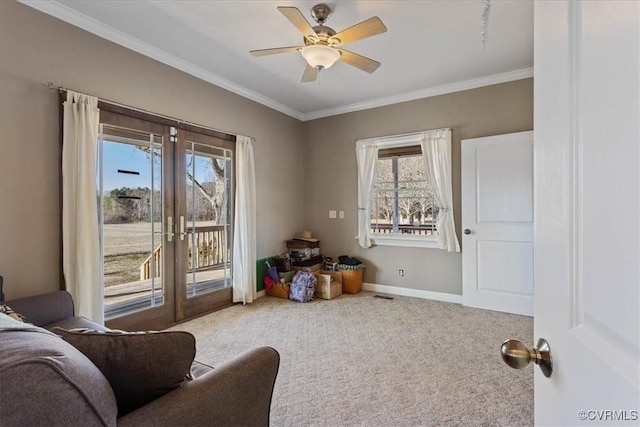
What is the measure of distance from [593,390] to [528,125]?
3.88m

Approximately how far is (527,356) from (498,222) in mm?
3402

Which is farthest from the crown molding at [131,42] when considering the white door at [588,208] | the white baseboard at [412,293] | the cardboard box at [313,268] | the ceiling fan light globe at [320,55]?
the white door at [588,208]

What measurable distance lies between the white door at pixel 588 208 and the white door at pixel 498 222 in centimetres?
330

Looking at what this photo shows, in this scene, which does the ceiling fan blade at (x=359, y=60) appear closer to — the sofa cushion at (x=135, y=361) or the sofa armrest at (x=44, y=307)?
the sofa cushion at (x=135, y=361)

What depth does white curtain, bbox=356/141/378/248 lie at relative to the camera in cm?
450

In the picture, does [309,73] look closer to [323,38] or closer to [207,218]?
[323,38]

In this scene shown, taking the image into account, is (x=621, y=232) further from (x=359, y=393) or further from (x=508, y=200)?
(x=508, y=200)

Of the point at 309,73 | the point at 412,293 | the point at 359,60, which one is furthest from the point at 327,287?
the point at 359,60

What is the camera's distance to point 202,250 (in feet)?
11.9

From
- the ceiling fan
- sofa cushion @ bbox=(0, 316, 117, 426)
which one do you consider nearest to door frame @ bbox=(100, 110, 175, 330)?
the ceiling fan

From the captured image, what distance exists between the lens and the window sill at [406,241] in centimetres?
416

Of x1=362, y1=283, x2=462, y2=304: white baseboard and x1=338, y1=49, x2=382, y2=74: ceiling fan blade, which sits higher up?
x1=338, y1=49, x2=382, y2=74: ceiling fan blade

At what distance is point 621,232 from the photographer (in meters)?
0.39

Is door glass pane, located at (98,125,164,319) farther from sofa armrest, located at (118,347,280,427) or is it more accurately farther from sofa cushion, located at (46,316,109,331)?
sofa armrest, located at (118,347,280,427)
